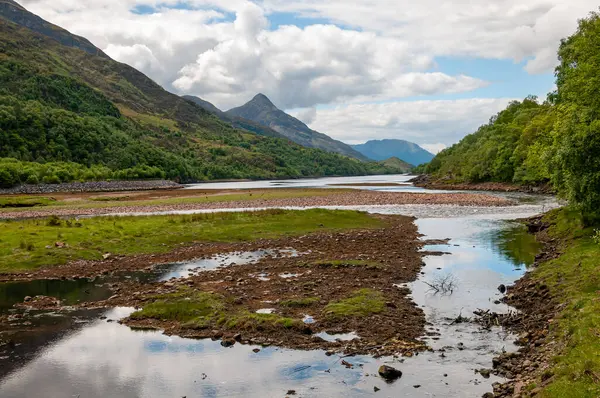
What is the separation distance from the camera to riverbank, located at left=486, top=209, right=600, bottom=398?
1308 centimetres

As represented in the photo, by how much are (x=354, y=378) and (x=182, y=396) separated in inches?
208

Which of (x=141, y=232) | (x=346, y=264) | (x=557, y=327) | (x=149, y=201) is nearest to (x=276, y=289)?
(x=346, y=264)

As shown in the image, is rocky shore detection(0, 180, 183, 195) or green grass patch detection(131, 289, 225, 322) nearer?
green grass patch detection(131, 289, 225, 322)

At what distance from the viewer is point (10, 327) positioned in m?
20.8

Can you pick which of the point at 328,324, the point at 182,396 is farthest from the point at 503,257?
the point at 182,396

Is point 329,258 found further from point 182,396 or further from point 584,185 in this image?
point 182,396

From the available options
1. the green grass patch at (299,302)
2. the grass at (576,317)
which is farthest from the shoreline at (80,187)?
the grass at (576,317)

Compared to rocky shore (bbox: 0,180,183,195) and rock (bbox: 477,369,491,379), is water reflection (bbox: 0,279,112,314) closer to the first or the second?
rock (bbox: 477,369,491,379)

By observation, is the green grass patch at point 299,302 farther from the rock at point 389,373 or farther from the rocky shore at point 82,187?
the rocky shore at point 82,187

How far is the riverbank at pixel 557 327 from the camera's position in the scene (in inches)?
515

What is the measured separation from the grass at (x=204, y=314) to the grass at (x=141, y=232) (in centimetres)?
1476

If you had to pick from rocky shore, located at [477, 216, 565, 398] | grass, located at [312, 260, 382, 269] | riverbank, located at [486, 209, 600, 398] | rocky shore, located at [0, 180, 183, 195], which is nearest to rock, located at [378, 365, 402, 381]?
rocky shore, located at [477, 216, 565, 398]

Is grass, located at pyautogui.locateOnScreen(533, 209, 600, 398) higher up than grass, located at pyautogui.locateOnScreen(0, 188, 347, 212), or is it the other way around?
grass, located at pyautogui.locateOnScreen(0, 188, 347, 212)

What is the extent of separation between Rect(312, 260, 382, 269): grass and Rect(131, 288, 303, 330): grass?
32.2ft
